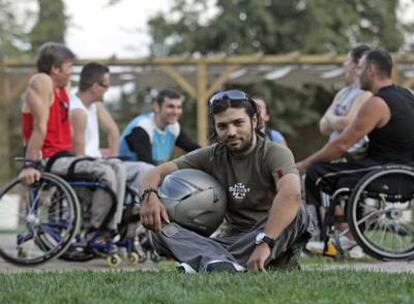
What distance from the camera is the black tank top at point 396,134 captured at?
849cm

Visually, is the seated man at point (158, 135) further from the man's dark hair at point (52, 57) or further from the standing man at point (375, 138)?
the standing man at point (375, 138)

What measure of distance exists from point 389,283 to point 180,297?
48.1 inches

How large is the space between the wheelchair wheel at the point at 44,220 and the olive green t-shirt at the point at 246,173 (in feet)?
6.45

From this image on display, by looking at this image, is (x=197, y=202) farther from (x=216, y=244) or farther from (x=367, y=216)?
(x=367, y=216)

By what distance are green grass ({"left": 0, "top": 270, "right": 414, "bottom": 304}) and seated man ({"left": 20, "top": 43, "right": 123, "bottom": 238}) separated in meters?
2.86

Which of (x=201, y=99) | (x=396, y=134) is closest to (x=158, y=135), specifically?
(x=396, y=134)

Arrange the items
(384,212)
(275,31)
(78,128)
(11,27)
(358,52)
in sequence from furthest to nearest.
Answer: (275,31) → (11,27) → (358,52) → (78,128) → (384,212)

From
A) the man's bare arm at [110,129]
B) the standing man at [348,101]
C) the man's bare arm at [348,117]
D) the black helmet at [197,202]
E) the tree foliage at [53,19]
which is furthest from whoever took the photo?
the tree foliage at [53,19]

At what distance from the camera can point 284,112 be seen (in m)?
33.4

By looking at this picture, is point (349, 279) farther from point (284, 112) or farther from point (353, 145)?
point (284, 112)

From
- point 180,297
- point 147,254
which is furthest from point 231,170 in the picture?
point 147,254

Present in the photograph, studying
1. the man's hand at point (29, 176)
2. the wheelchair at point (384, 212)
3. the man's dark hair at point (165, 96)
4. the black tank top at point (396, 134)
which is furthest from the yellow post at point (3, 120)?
the wheelchair at point (384, 212)

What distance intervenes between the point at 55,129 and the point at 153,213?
299 centimetres

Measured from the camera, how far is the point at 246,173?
247 inches
